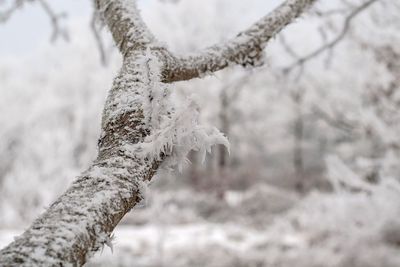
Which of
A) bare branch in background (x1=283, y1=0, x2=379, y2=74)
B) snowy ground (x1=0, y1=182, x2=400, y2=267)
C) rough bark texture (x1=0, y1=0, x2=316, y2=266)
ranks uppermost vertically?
snowy ground (x1=0, y1=182, x2=400, y2=267)

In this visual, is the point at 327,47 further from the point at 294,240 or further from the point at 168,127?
the point at 294,240

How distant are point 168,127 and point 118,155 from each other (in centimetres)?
9

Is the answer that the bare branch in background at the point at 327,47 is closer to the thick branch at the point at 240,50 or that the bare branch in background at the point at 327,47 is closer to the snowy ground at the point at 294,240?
the thick branch at the point at 240,50

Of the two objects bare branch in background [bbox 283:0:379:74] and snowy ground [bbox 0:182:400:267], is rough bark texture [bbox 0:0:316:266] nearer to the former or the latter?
bare branch in background [bbox 283:0:379:74]

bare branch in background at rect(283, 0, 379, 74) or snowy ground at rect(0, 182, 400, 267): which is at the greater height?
snowy ground at rect(0, 182, 400, 267)

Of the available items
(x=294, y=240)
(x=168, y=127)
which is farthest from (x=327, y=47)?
(x=294, y=240)

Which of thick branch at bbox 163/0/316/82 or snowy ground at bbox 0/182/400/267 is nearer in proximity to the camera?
thick branch at bbox 163/0/316/82

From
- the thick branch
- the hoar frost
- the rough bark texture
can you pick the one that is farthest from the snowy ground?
the hoar frost

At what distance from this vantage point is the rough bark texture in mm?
571

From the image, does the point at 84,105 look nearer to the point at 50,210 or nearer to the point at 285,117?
the point at 285,117

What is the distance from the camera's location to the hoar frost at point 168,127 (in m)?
0.74

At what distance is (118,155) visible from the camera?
28.1 inches

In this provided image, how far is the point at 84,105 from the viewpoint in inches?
702

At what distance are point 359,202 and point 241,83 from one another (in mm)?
4586
